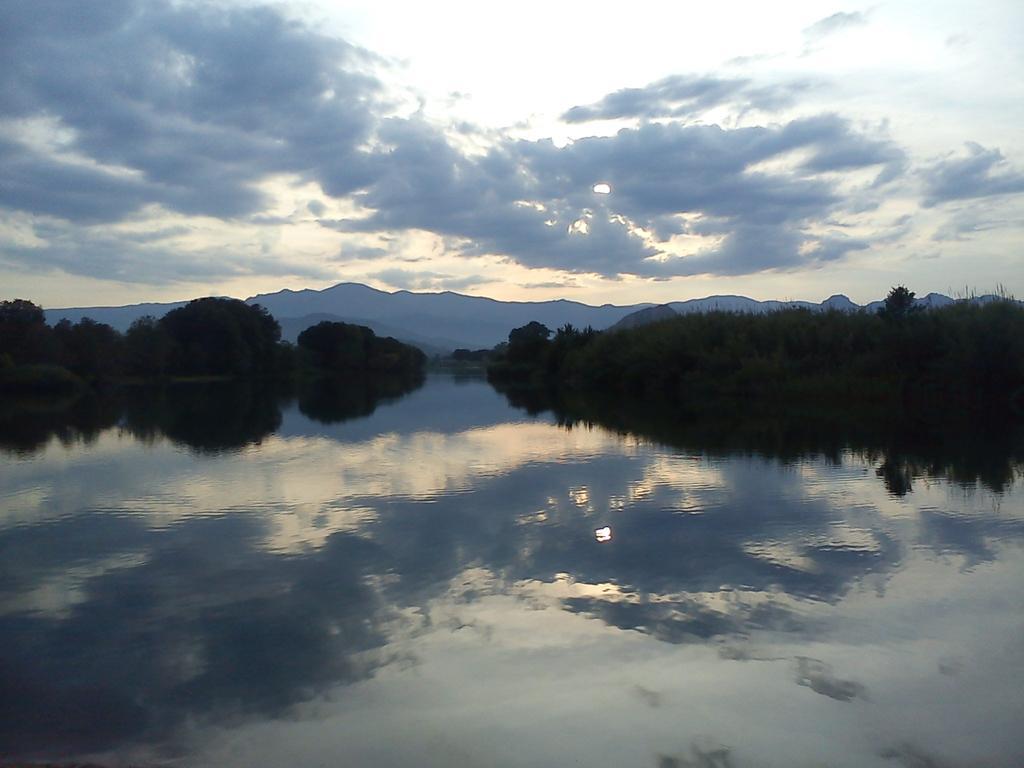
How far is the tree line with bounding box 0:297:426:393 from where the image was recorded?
52.2 metres

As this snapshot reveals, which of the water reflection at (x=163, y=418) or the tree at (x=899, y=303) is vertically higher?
the tree at (x=899, y=303)

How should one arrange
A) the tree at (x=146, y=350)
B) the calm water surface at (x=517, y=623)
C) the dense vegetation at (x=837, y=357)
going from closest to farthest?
the calm water surface at (x=517, y=623)
the dense vegetation at (x=837, y=357)
the tree at (x=146, y=350)

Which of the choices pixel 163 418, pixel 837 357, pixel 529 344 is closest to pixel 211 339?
pixel 529 344

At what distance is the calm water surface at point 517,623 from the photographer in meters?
5.23

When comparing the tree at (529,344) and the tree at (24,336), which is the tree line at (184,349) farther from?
the tree at (529,344)

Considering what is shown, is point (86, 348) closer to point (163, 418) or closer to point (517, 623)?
point (163, 418)

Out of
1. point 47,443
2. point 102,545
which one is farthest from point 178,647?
point 47,443

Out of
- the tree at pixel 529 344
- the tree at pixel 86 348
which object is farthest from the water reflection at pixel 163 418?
the tree at pixel 529 344

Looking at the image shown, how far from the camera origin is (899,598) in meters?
7.86

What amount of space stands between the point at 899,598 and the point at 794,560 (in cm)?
135

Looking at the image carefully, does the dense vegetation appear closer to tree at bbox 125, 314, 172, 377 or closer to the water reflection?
the water reflection

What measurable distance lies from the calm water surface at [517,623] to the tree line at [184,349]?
141 ft

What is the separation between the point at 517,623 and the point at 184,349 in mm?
73043

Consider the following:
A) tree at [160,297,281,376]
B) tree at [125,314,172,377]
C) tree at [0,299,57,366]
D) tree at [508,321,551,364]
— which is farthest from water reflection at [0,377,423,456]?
Result: tree at [508,321,551,364]
